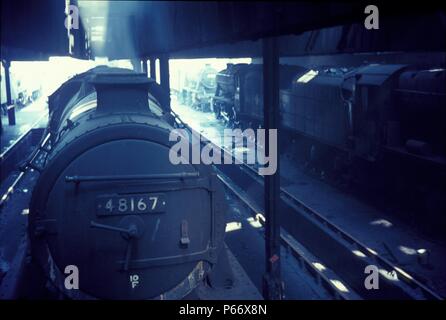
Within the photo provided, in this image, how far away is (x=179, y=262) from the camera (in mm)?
6156

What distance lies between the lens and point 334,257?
10.5 metres

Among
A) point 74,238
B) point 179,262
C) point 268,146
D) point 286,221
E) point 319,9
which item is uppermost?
point 319,9

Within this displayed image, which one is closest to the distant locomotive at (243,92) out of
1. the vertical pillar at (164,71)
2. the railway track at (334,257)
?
the vertical pillar at (164,71)

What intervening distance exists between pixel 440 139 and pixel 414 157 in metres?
0.70

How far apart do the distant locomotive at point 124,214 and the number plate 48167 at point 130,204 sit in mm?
12

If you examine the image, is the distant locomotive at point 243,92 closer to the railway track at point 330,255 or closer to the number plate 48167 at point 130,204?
the railway track at point 330,255

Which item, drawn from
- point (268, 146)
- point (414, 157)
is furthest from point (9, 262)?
point (414, 157)

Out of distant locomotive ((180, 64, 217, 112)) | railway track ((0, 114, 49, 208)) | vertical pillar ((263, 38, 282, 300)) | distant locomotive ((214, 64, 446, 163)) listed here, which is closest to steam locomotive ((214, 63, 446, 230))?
distant locomotive ((214, 64, 446, 163))

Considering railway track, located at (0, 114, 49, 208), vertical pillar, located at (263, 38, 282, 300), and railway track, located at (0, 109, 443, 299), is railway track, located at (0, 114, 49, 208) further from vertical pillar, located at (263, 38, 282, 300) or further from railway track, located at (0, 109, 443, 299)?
vertical pillar, located at (263, 38, 282, 300)

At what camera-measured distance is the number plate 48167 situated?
228 inches

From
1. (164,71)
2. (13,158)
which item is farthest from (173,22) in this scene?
(13,158)

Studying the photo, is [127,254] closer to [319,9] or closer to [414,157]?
[319,9]

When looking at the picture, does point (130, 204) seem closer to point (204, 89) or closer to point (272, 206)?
point (272, 206)

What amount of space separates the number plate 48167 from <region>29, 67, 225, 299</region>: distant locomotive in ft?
0.04
